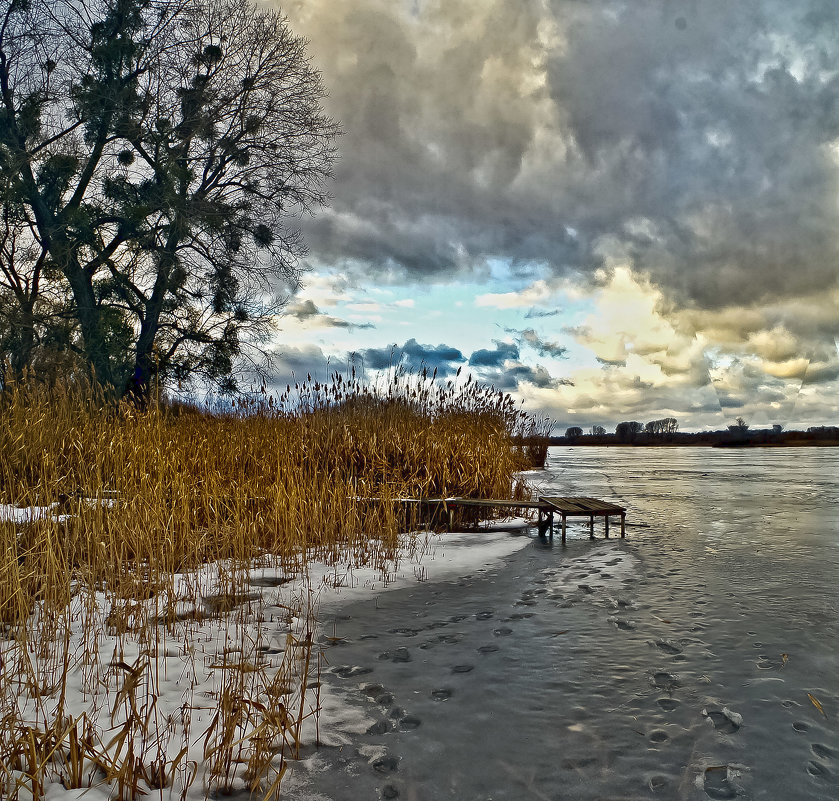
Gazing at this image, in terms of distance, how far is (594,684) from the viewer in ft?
8.87

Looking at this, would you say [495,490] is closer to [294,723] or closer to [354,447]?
[354,447]

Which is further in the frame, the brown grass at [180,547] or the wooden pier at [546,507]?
the wooden pier at [546,507]

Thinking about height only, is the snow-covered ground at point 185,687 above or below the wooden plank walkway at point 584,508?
below

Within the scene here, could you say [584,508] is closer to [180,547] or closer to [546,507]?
[546,507]

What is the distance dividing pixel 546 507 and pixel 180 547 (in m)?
3.78

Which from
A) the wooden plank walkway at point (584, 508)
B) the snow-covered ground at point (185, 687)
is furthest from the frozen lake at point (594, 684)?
the wooden plank walkway at point (584, 508)

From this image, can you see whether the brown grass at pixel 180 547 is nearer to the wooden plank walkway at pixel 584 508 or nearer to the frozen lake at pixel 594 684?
the frozen lake at pixel 594 684

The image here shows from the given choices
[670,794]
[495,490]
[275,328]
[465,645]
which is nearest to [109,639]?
[465,645]

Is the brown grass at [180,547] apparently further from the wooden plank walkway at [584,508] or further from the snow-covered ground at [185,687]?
the wooden plank walkway at [584,508]

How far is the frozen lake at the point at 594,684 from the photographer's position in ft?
6.64

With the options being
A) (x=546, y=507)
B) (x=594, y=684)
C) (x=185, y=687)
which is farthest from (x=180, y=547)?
(x=546, y=507)

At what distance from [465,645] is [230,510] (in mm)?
2980

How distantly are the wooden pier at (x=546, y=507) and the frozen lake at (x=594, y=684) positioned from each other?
1.09m

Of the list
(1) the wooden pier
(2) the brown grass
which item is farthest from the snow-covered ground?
(1) the wooden pier
